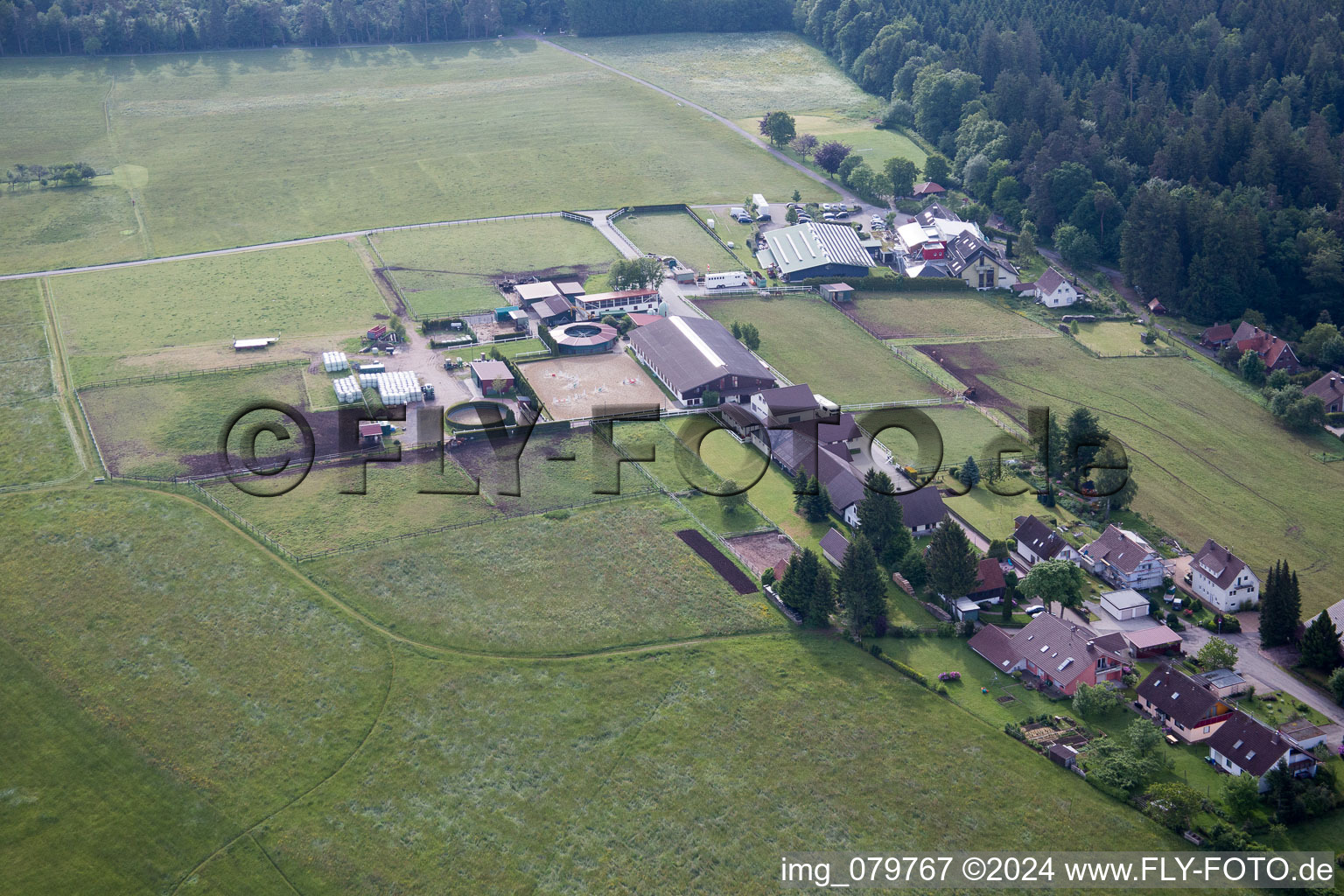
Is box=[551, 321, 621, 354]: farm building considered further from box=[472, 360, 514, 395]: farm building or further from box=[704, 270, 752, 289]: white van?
box=[704, 270, 752, 289]: white van

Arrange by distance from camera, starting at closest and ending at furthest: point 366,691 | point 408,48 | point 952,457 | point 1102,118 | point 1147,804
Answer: point 1147,804
point 366,691
point 952,457
point 1102,118
point 408,48

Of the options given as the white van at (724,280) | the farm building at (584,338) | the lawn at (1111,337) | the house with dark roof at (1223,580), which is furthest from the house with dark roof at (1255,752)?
the white van at (724,280)

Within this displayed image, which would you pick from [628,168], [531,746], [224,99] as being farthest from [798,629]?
[224,99]

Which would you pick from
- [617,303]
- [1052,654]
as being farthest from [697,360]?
[1052,654]

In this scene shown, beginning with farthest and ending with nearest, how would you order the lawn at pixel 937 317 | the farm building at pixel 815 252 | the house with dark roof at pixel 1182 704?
the farm building at pixel 815 252 → the lawn at pixel 937 317 → the house with dark roof at pixel 1182 704

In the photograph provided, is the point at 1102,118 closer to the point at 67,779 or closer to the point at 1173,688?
the point at 1173,688

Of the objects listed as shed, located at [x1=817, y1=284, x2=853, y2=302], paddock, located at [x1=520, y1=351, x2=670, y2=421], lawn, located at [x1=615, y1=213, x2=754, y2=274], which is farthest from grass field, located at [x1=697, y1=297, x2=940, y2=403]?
paddock, located at [x1=520, y1=351, x2=670, y2=421]

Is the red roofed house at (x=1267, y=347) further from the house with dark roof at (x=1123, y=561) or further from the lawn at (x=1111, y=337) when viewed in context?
the house with dark roof at (x=1123, y=561)
